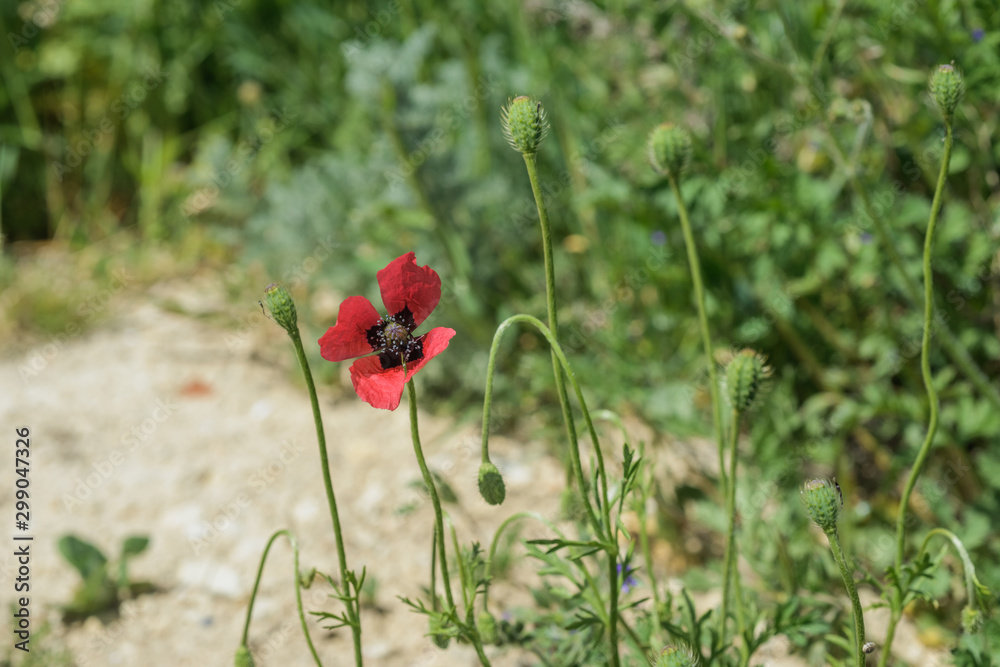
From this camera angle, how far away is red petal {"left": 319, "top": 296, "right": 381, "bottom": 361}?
131 cm

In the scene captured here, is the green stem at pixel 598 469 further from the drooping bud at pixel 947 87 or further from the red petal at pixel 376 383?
the drooping bud at pixel 947 87

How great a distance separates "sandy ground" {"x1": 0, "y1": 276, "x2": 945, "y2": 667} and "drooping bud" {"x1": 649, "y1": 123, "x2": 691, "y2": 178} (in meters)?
1.09

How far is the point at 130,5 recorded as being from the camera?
13.2ft

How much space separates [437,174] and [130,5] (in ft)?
6.67

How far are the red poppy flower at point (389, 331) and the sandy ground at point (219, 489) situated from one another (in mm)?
903

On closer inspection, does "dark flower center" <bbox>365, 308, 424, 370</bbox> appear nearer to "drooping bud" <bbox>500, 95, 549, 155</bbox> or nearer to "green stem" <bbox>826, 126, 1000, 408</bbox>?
"drooping bud" <bbox>500, 95, 549, 155</bbox>

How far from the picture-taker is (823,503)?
1.20 metres

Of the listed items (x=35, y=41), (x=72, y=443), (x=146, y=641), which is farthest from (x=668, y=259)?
(x=35, y=41)

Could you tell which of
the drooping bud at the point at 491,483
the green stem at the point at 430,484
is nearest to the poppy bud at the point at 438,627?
the green stem at the point at 430,484

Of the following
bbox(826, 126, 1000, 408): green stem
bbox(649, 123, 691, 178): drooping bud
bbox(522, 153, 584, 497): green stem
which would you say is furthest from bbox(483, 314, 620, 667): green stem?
bbox(826, 126, 1000, 408): green stem

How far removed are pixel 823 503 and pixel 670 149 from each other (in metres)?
0.61

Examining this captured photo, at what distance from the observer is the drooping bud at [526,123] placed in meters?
1.21

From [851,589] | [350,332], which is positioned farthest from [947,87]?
[350,332]

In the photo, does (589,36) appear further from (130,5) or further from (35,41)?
(35,41)
